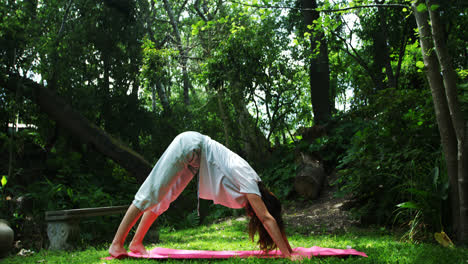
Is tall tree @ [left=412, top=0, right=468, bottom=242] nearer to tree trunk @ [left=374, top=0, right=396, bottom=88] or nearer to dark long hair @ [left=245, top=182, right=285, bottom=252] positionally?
dark long hair @ [left=245, top=182, right=285, bottom=252]

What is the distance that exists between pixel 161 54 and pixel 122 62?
1.25 metres

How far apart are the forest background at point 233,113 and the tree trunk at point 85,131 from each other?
27 mm

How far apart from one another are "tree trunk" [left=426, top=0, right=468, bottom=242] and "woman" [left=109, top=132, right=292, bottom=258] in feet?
6.56

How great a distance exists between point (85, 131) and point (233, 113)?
5.82 metres

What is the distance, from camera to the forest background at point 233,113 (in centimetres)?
446

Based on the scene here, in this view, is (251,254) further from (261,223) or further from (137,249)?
(137,249)

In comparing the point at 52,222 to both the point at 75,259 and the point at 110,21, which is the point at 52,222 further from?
the point at 110,21

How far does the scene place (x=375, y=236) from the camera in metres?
4.88

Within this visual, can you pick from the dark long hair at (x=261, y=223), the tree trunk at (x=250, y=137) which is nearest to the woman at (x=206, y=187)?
the dark long hair at (x=261, y=223)

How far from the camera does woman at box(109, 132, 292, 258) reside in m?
3.61

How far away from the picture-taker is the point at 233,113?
43.2 feet

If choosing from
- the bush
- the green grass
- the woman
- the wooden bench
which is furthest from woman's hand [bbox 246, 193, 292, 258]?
the wooden bench

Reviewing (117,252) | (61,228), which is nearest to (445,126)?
(117,252)

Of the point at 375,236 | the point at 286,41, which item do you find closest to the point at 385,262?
the point at 375,236
